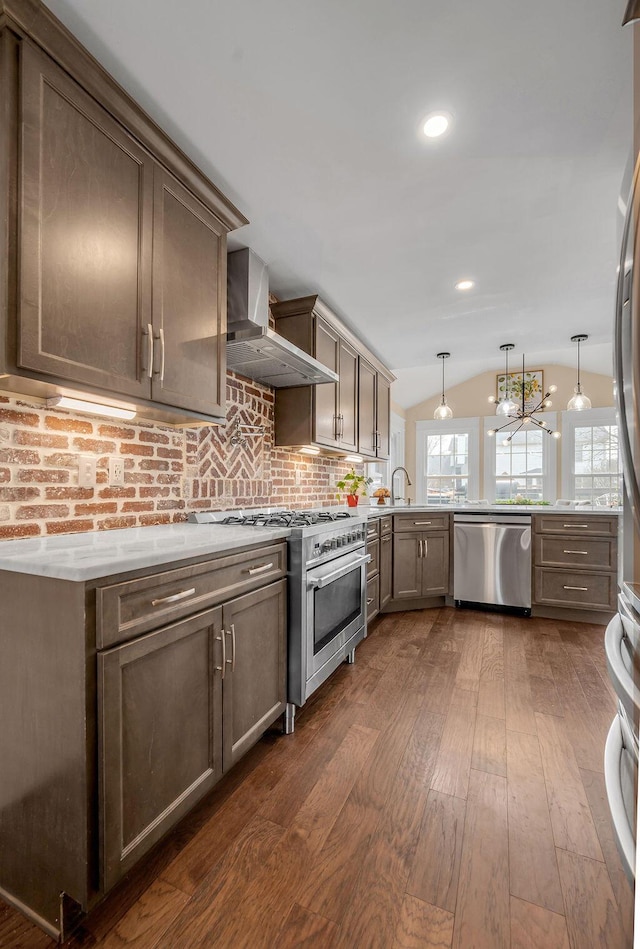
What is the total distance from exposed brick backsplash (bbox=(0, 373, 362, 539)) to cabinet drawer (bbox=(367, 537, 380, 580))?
2.56 feet

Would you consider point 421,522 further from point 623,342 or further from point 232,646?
point 623,342

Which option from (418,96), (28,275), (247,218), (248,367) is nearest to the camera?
(28,275)

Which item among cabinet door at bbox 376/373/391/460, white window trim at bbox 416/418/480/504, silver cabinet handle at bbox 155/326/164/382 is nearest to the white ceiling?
silver cabinet handle at bbox 155/326/164/382

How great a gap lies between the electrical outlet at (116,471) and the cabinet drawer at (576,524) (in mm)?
3468

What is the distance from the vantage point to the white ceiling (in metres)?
1.29

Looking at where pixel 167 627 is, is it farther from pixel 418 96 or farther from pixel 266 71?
pixel 418 96

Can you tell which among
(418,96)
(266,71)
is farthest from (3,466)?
(418,96)

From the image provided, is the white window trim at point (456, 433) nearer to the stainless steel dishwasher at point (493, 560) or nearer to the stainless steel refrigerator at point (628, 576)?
the stainless steel dishwasher at point (493, 560)

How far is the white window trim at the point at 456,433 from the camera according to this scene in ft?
22.7

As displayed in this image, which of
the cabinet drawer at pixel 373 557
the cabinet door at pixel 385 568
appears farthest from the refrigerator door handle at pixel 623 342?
the cabinet door at pixel 385 568

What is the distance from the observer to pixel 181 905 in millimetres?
1187

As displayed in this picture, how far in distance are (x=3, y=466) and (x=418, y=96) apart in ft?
6.22

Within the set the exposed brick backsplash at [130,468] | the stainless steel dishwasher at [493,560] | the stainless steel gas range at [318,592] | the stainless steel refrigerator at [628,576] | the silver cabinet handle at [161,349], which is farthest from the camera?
the stainless steel dishwasher at [493,560]

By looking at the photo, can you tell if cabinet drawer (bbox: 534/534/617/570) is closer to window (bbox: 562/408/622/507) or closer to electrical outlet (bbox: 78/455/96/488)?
window (bbox: 562/408/622/507)
